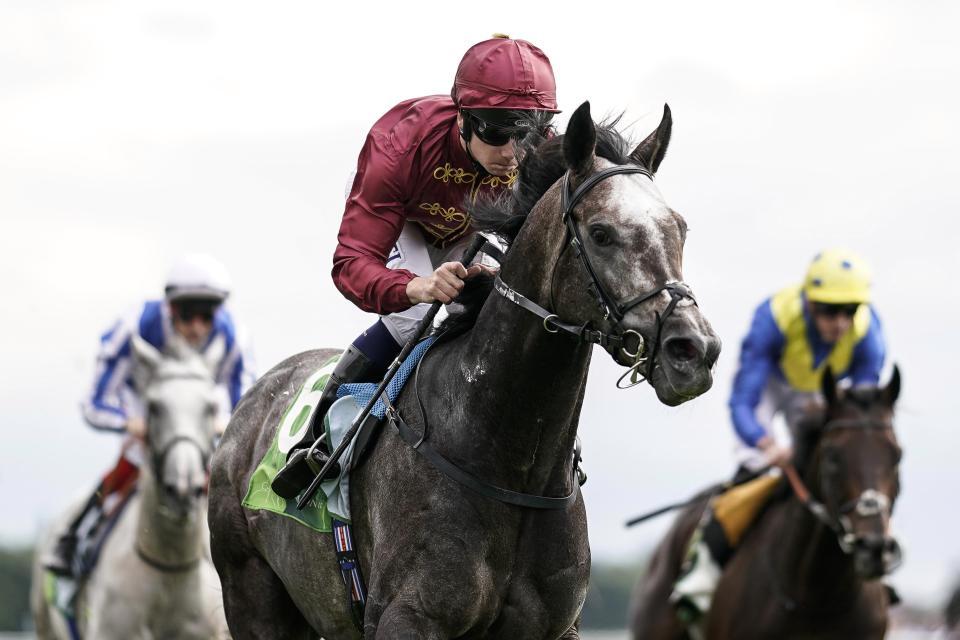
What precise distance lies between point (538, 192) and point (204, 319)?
6793mm

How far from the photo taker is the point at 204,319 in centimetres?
1171

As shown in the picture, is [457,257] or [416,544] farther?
[457,257]

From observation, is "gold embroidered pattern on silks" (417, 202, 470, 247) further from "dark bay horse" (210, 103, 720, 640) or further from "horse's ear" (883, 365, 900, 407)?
"horse's ear" (883, 365, 900, 407)

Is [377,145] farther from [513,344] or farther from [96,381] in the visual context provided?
[96,381]

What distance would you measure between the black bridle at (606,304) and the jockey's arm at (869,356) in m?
5.97

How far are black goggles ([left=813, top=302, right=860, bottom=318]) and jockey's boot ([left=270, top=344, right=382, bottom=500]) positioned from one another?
5229 mm

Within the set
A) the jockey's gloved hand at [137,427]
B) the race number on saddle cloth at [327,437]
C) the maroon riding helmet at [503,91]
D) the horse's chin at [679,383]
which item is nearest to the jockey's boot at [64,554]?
the jockey's gloved hand at [137,427]

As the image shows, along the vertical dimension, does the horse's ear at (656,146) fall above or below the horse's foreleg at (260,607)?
above

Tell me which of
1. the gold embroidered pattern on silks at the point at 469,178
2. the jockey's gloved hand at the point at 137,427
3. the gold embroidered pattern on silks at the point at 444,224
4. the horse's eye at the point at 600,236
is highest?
the gold embroidered pattern on silks at the point at 469,178

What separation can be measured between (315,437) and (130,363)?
6.25 metres

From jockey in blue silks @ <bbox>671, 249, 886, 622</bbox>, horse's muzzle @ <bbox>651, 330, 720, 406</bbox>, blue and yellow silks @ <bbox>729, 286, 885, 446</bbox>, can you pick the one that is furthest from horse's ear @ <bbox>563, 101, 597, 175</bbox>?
blue and yellow silks @ <bbox>729, 286, 885, 446</bbox>

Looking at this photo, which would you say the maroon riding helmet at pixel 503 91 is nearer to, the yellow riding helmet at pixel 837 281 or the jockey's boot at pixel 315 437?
the jockey's boot at pixel 315 437

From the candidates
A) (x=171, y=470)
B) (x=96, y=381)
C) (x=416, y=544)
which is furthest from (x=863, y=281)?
(x=416, y=544)

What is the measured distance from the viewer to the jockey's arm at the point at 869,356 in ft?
35.2
